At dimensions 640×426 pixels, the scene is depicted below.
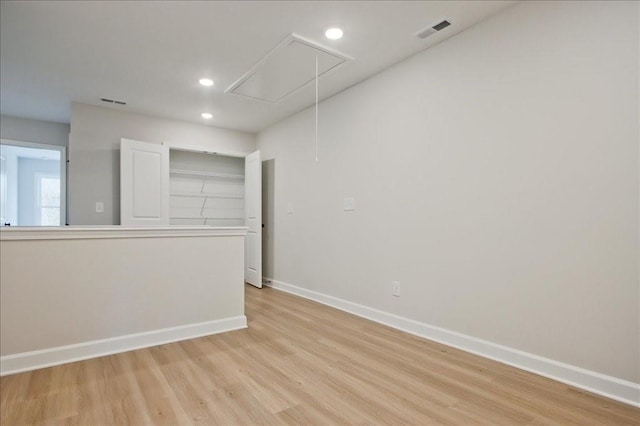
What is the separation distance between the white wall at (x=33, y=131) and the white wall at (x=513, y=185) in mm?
4745

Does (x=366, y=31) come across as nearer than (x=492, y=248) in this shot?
No

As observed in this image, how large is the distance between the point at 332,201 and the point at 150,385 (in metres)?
2.65

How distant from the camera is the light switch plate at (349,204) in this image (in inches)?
Result: 146

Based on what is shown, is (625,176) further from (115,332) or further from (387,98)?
(115,332)

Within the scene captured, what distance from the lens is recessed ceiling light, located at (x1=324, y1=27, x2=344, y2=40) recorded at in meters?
2.65

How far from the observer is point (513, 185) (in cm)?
234

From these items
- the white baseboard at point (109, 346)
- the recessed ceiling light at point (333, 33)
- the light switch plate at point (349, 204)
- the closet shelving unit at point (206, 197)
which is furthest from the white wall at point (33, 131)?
the recessed ceiling light at point (333, 33)

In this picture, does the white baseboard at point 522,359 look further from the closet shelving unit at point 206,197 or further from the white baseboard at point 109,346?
the closet shelving unit at point 206,197

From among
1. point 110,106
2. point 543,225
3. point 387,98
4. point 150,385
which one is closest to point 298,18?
point 387,98

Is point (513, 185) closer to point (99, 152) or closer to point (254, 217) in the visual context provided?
point (254, 217)

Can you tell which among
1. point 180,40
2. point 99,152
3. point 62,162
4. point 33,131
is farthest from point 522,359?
point 33,131

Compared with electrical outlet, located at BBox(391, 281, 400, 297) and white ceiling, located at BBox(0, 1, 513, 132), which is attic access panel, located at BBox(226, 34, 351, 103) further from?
electrical outlet, located at BBox(391, 281, 400, 297)

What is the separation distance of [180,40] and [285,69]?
99cm

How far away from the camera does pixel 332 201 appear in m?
4.04
